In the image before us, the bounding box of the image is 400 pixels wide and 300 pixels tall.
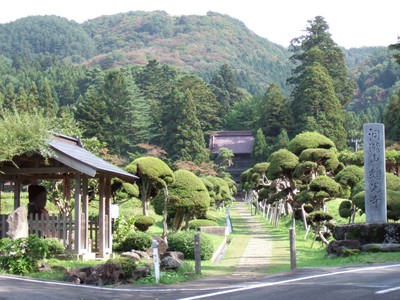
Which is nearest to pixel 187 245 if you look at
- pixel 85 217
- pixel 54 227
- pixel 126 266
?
pixel 85 217

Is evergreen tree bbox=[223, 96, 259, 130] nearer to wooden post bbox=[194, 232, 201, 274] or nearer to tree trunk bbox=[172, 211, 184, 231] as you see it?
tree trunk bbox=[172, 211, 184, 231]

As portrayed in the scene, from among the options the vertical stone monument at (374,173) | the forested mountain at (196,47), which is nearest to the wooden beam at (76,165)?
the vertical stone monument at (374,173)

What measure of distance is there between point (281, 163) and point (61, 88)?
2507 inches

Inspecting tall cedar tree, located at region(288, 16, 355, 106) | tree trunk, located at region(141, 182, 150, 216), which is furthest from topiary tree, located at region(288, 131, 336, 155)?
tall cedar tree, located at region(288, 16, 355, 106)

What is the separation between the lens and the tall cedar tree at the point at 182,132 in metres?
60.1

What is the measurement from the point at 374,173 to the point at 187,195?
27.5 feet

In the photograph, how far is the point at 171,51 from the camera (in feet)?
580

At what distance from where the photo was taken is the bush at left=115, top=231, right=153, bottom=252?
19078 mm

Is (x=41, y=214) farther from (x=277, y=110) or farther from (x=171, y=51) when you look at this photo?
(x=171, y=51)

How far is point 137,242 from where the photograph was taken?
19188 mm

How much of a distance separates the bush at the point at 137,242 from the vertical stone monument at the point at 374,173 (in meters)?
6.27

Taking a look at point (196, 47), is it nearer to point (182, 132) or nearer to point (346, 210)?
point (182, 132)

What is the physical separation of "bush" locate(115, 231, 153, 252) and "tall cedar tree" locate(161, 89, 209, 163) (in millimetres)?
39492

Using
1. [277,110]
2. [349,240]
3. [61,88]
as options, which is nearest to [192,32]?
[61,88]
